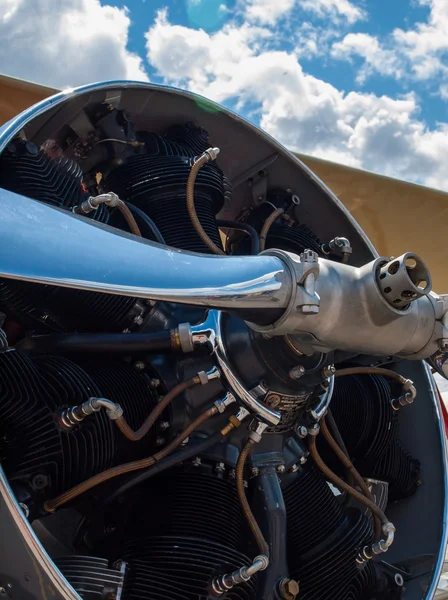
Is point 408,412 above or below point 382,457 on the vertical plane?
above

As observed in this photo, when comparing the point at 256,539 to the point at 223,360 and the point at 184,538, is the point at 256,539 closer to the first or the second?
the point at 184,538

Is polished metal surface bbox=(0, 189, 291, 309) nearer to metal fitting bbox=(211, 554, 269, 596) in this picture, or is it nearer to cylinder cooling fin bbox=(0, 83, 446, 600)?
cylinder cooling fin bbox=(0, 83, 446, 600)

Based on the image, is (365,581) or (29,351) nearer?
(29,351)

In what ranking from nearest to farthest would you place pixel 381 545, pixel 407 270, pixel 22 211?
pixel 22 211 < pixel 407 270 < pixel 381 545

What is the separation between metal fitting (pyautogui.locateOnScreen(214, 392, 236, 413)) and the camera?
265 centimetres

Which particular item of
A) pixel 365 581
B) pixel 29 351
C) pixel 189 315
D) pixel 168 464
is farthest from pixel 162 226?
pixel 365 581

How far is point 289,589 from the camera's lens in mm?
2600

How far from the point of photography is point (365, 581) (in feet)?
9.55

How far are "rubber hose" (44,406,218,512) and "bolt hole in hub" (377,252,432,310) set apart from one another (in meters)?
0.85

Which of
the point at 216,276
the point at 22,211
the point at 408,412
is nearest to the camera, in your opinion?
the point at 22,211

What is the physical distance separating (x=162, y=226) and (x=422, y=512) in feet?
6.12

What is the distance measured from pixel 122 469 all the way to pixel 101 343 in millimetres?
524

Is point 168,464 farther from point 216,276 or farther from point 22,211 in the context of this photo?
point 22,211

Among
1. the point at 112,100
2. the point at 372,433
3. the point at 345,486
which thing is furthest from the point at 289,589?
the point at 112,100
